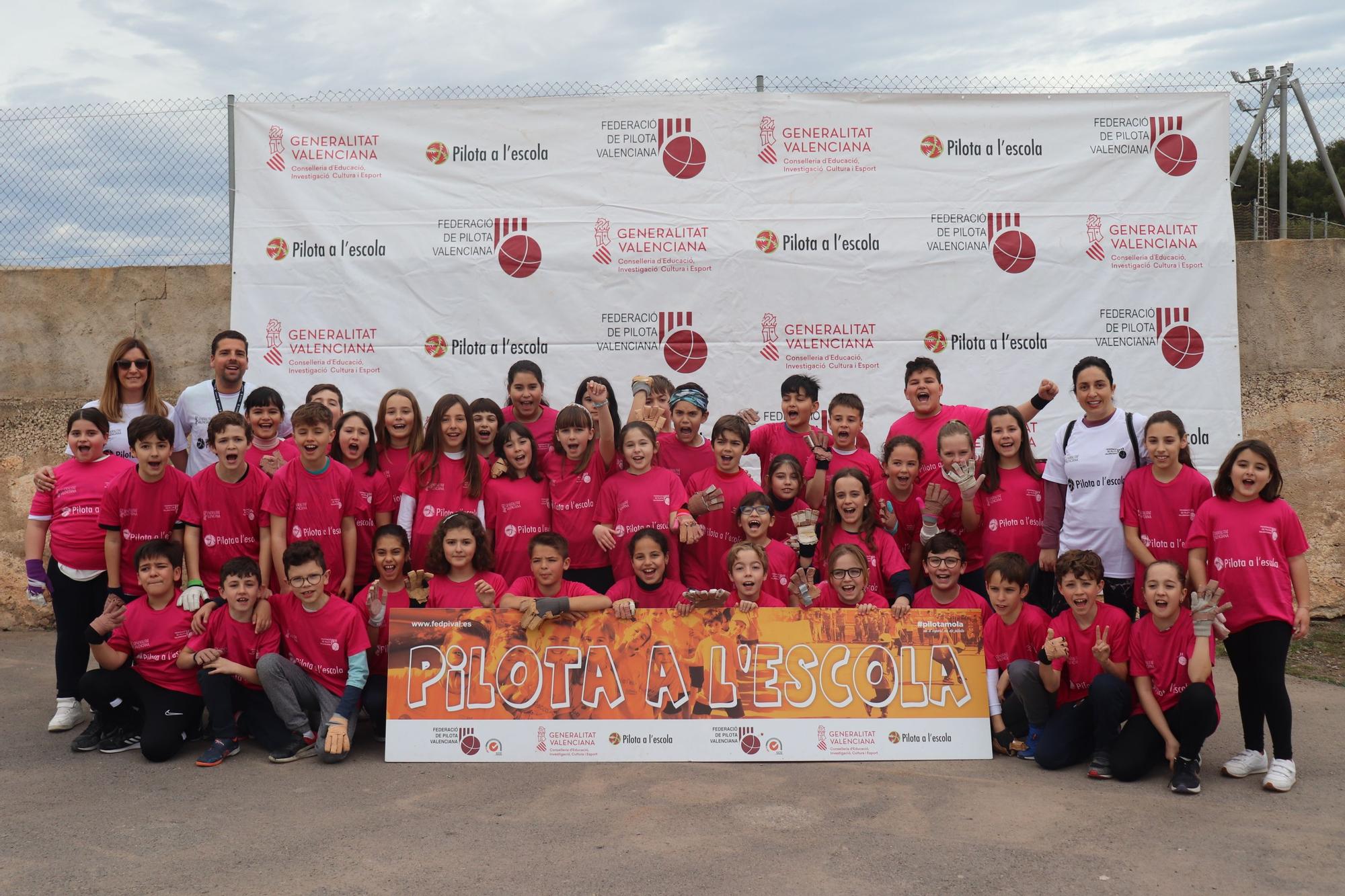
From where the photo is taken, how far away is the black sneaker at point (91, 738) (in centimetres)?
487

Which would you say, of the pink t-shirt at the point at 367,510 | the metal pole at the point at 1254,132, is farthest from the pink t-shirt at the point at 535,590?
the metal pole at the point at 1254,132

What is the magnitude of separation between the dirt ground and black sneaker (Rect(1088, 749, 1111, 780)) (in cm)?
6

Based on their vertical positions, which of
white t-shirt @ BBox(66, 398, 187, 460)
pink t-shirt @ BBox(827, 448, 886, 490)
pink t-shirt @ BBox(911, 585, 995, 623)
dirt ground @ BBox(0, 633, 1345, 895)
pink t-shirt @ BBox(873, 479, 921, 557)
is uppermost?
white t-shirt @ BBox(66, 398, 187, 460)

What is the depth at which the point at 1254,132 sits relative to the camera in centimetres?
714

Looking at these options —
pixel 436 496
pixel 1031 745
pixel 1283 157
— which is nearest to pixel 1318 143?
pixel 1283 157

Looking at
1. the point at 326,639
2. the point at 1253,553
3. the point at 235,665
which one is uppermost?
the point at 1253,553

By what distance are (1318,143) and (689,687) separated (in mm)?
6117

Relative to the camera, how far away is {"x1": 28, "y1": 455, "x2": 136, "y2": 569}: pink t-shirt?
524 cm

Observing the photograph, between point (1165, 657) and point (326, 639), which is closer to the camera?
point (1165, 657)

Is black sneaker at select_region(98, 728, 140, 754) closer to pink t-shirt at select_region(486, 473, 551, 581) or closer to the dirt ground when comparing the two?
the dirt ground

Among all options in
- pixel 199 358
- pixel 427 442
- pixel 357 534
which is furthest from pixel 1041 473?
pixel 199 358

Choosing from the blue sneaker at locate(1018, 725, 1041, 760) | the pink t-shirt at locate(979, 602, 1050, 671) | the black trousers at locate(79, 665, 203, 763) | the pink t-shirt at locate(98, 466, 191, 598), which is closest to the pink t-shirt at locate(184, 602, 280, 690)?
the black trousers at locate(79, 665, 203, 763)

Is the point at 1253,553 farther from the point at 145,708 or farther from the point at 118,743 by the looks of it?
the point at 118,743

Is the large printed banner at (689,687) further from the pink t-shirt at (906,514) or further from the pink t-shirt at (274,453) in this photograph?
the pink t-shirt at (274,453)
